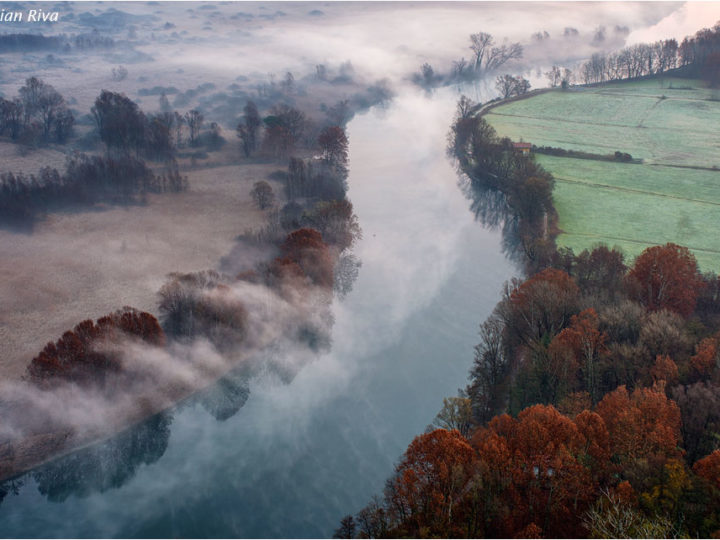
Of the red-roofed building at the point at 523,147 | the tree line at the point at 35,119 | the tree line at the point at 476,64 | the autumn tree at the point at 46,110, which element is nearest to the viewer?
the tree line at the point at 35,119

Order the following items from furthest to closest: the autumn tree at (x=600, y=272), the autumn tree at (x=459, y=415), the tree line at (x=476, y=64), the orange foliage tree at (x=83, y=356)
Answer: the tree line at (x=476, y=64) < the autumn tree at (x=600, y=272) < the orange foliage tree at (x=83, y=356) < the autumn tree at (x=459, y=415)

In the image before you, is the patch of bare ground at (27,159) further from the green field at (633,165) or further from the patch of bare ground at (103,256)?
the green field at (633,165)

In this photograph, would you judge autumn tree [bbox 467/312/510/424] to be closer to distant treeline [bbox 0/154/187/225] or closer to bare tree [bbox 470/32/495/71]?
distant treeline [bbox 0/154/187/225]

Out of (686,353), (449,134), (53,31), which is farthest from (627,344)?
(53,31)

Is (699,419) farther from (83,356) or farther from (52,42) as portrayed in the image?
(52,42)

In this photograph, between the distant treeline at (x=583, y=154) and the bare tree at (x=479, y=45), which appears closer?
the distant treeline at (x=583, y=154)

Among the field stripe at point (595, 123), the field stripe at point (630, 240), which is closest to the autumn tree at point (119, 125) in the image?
the field stripe at point (630, 240)

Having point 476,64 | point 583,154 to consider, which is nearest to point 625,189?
point 583,154
